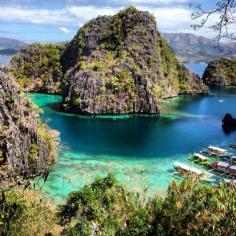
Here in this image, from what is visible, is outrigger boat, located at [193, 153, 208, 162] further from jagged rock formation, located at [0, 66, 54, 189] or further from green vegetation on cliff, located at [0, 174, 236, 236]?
green vegetation on cliff, located at [0, 174, 236, 236]

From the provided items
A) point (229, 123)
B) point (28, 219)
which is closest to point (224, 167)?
point (28, 219)

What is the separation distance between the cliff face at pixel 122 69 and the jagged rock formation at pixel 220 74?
28563 millimetres

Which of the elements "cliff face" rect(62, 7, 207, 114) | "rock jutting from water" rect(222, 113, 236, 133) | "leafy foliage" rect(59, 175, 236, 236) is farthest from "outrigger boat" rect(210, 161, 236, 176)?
"cliff face" rect(62, 7, 207, 114)

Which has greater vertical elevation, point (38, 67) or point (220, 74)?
point (38, 67)

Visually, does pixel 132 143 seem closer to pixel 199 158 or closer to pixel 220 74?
pixel 199 158

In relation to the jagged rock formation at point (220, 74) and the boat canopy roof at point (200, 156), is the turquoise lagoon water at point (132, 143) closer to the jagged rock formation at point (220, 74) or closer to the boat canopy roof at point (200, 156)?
the boat canopy roof at point (200, 156)

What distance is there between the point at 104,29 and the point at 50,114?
45628 millimetres

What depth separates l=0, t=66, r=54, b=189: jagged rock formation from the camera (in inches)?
1647

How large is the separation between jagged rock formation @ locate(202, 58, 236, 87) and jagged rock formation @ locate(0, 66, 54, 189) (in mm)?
116352

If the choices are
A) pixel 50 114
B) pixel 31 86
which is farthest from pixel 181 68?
pixel 50 114

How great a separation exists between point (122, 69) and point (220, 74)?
74187 millimetres

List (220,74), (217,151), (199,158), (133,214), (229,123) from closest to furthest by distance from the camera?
1. (133,214)
2. (199,158)
3. (217,151)
4. (229,123)
5. (220,74)

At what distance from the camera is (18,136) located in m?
43.7

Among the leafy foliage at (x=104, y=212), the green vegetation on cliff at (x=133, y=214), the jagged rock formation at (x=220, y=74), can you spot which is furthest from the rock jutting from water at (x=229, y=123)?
the jagged rock formation at (x=220, y=74)
